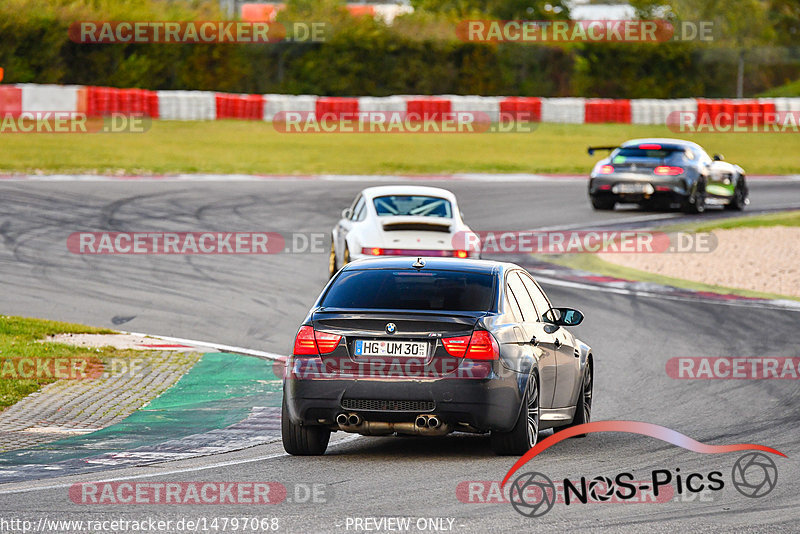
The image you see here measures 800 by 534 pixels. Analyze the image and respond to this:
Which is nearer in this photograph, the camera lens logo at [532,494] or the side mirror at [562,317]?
the camera lens logo at [532,494]

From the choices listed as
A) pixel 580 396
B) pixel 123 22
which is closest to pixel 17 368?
pixel 580 396

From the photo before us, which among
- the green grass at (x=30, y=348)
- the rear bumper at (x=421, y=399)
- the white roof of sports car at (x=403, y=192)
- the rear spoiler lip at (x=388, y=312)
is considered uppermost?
the rear spoiler lip at (x=388, y=312)

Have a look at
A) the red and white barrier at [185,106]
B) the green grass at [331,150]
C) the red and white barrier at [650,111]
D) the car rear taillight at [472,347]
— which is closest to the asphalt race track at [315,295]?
the car rear taillight at [472,347]

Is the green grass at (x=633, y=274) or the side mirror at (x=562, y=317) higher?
→ the side mirror at (x=562, y=317)

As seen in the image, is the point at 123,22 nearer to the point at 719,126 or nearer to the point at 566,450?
the point at 719,126

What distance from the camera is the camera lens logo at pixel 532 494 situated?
7523 millimetres

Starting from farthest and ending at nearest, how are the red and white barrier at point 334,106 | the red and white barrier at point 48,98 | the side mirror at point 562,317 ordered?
the red and white barrier at point 334,106 → the red and white barrier at point 48,98 → the side mirror at point 562,317

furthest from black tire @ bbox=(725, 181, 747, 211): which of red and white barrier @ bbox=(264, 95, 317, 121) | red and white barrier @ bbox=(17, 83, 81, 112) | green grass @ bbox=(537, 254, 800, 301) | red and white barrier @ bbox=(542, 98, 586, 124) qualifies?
red and white barrier @ bbox=(17, 83, 81, 112)

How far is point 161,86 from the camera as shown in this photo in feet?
170

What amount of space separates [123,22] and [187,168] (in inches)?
817

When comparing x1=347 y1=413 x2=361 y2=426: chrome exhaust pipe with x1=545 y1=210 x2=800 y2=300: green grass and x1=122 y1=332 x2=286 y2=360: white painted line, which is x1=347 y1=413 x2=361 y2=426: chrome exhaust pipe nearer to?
x1=122 y1=332 x2=286 y2=360: white painted line

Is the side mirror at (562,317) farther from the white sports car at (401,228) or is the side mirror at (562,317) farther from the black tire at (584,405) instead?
the white sports car at (401,228)

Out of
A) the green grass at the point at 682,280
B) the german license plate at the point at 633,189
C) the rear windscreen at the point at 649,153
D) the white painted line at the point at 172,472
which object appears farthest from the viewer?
the german license plate at the point at 633,189

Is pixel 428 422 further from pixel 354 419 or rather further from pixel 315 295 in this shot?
pixel 315 295
